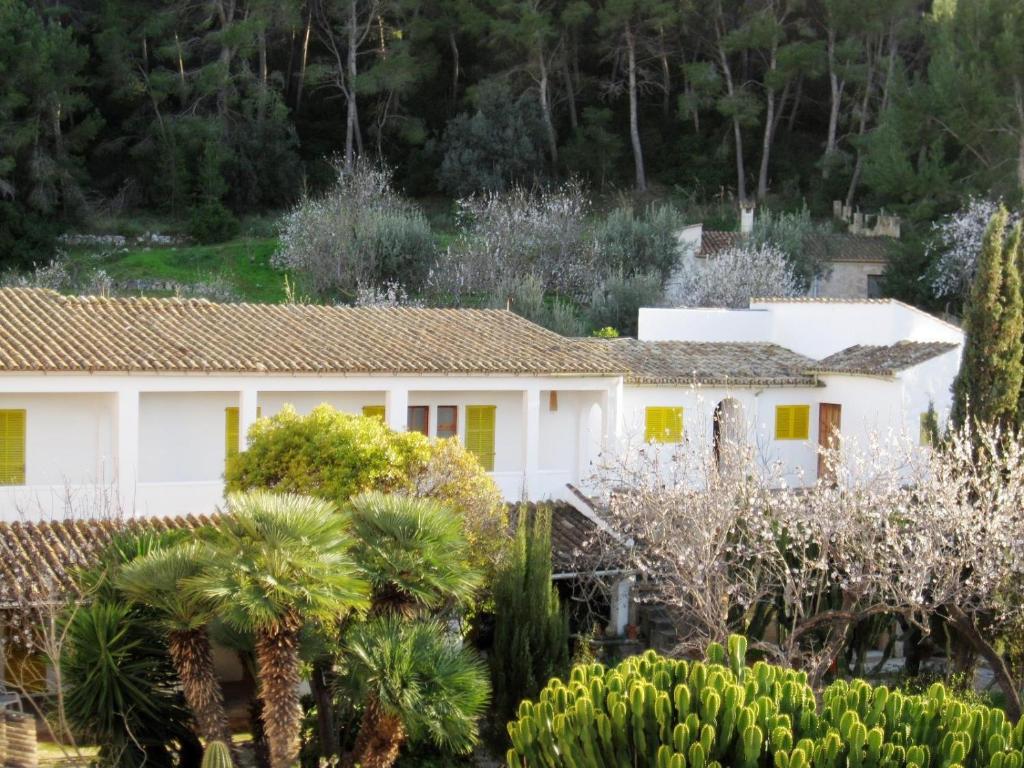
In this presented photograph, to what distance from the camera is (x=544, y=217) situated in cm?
4247

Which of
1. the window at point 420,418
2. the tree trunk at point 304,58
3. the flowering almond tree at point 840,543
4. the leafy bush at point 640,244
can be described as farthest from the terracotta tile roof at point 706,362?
the tree trunk at point 304,58

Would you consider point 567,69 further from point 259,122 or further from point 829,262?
point 829,262

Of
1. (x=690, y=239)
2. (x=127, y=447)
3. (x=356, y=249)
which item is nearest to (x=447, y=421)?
(x=127, y=447)

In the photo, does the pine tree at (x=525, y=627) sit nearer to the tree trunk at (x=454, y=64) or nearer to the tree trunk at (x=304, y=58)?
the tree trunk at (x=304, y=58)

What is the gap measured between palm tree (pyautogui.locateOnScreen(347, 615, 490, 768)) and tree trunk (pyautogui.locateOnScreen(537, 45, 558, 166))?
130ft

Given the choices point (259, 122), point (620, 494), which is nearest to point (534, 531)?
point (620, 494)

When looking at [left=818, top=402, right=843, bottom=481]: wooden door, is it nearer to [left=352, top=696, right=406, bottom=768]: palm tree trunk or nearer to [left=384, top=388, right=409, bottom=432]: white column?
[left=384, top=388, right=409, bottom=432]: white column

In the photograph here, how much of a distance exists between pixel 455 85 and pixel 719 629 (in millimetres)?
41520

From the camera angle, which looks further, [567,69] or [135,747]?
[567,69]

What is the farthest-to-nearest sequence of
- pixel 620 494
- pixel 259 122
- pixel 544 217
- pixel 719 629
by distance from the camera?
pixel 259 122 < pixel 544 217 < pixel 620 494 < pixel 719 629

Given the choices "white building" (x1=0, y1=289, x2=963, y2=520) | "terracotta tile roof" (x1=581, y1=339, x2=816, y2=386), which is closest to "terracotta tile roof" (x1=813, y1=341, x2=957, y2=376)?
"white building" (x1=0, y1=289, x2=963, y2=520)

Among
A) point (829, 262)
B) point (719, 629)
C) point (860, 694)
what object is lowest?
point (719, 629)

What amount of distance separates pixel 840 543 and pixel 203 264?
31247 mm

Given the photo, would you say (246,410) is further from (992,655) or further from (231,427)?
(992,655)
